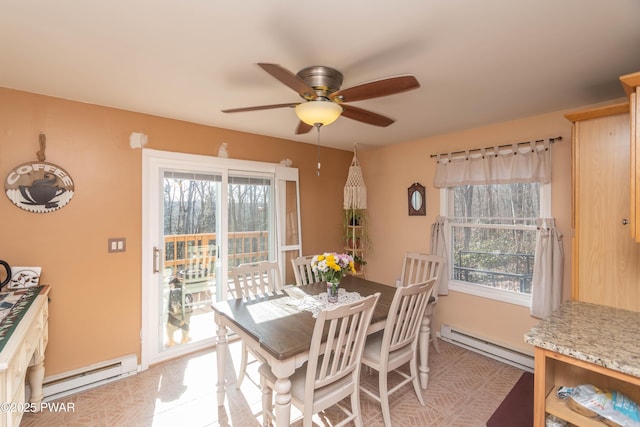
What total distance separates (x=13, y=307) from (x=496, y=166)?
4.00 meters

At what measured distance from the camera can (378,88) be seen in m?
1.49

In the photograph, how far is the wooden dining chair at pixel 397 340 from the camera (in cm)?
192

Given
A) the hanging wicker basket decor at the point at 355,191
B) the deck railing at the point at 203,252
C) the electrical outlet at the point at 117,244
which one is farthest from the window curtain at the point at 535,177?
the electrical outlet at the point at 117,244

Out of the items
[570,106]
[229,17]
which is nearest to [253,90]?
[229,17]

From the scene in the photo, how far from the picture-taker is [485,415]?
6.91 feet

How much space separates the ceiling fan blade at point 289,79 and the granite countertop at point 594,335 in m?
1.67

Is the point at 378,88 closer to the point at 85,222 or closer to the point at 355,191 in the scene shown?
the point at 355,191

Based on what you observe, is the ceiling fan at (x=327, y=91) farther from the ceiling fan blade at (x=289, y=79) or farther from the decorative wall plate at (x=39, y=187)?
the decorative wall plate at (x=39, y=187)

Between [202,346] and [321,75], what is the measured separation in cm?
291

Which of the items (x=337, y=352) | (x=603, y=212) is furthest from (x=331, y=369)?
(x=603, y=212)

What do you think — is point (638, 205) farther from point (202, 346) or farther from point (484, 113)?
point (202, 346)

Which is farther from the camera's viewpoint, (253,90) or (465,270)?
(465,270)

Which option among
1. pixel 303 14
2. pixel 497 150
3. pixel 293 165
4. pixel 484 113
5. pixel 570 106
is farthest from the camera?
pixel 293 165

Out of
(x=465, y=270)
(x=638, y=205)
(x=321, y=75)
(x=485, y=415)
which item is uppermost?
(x=321, y=75)
